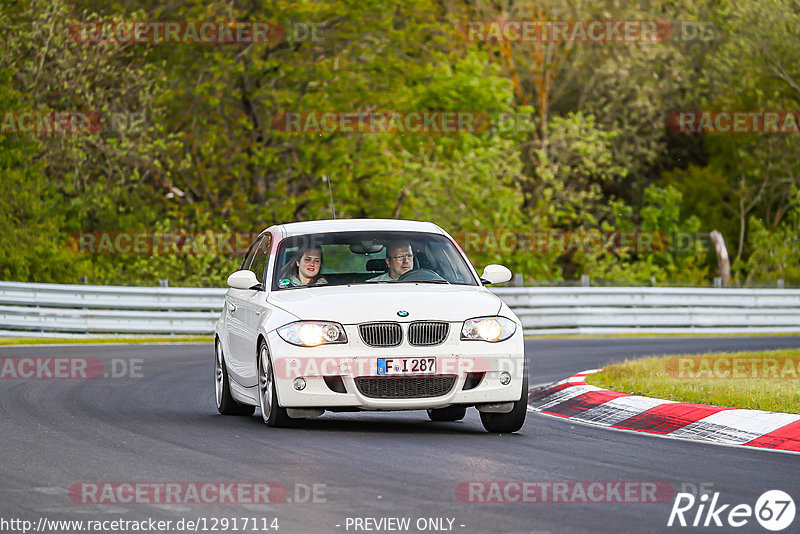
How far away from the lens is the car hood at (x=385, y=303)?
11.0m

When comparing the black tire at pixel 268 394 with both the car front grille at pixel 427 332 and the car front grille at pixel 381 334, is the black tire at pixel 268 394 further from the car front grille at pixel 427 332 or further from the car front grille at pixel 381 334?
the car front grille at pixel 427 332

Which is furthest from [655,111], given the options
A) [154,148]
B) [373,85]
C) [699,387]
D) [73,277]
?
[699,387]

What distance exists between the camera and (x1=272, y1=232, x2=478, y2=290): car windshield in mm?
12242

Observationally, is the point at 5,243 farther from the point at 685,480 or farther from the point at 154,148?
the point at 685,480

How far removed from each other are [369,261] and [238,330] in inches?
50.4

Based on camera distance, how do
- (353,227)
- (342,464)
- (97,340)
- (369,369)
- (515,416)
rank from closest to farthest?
(342,464), (369,369), (515,416), (353,227), (97,340)

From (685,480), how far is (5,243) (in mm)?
22067

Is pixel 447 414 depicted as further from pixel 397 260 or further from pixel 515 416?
pixel 397 260

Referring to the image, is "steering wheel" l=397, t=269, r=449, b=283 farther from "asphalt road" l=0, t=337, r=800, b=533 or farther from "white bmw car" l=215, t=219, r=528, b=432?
"asphalt road" l=0, t=337, r=800, b=533

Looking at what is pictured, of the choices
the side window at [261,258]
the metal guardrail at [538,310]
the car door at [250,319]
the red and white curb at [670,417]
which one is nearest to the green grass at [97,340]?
the metal guardrail at [538,310]

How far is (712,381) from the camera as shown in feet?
46.9

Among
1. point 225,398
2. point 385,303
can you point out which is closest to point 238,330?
point 225,398

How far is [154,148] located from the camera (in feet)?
112

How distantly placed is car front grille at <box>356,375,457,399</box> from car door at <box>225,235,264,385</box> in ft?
5.10
